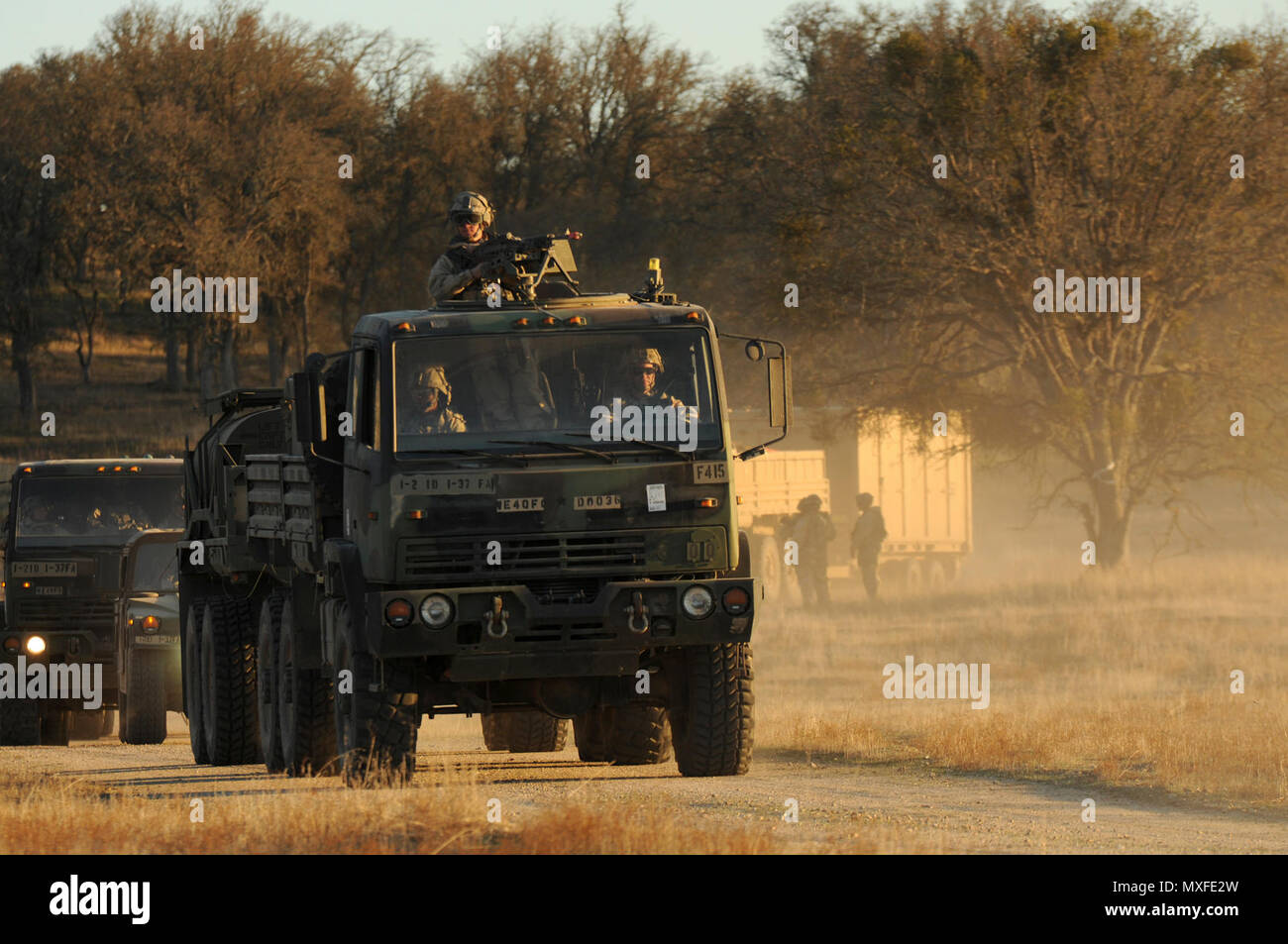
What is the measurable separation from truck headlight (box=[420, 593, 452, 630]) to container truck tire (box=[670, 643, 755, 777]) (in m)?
1.74

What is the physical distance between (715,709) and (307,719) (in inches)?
112

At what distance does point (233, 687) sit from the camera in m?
16.3

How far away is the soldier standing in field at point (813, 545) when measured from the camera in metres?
36.0

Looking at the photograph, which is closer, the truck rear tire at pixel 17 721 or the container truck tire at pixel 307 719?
the container truck tire at pixel 307 719

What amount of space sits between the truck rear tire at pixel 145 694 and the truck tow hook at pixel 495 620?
8184 mm

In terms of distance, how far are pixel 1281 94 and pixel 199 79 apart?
35988 mm

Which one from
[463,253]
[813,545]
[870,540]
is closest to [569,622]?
[463,253]

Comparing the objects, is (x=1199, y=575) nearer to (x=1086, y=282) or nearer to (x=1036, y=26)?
(x=1086, y=282)

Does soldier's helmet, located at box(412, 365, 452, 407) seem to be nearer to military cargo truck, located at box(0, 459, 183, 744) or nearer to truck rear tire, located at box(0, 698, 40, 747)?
military cargo truck, located at box(0, 459, 183, 744)

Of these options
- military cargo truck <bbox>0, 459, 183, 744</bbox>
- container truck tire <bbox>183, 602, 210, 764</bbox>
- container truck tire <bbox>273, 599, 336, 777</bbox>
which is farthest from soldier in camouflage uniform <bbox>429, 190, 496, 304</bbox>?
military cargo truck <bbox>0, 459, 183, 744</bbox>

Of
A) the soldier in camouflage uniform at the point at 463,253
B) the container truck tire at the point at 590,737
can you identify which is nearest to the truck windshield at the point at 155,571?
the container truck tire at the point at 590,737

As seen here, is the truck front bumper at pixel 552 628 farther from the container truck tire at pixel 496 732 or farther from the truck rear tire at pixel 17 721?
the truck rear tire at pixel 17 721

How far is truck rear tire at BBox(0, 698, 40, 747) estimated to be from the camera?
2048cm
